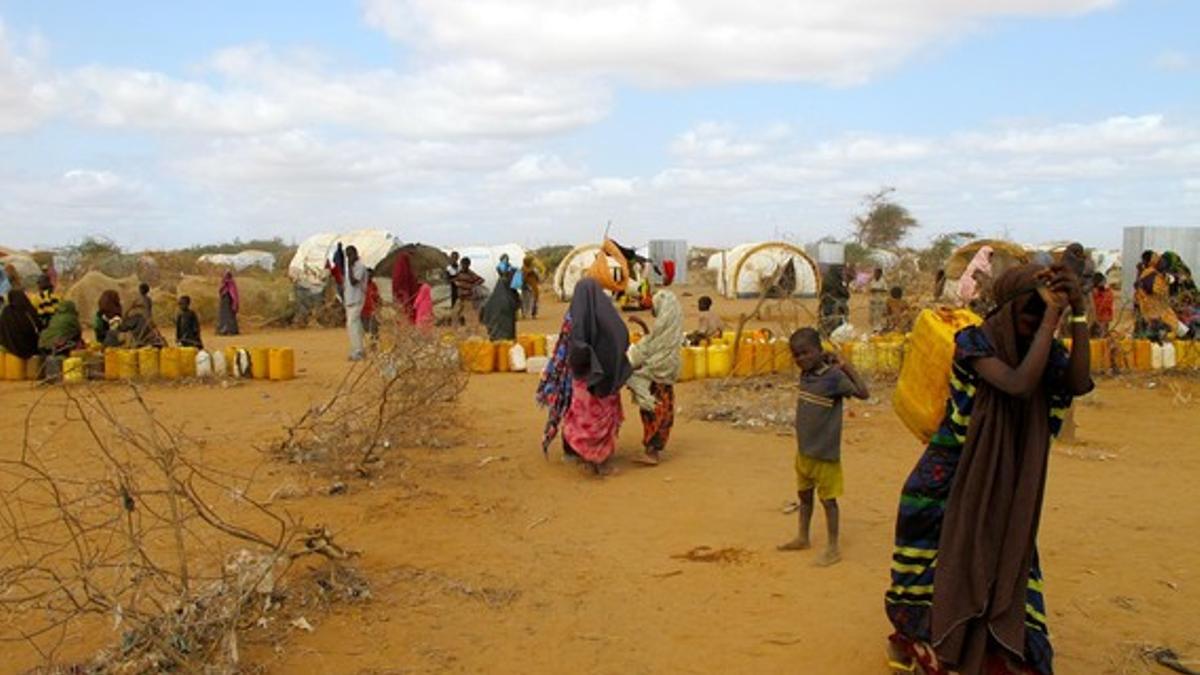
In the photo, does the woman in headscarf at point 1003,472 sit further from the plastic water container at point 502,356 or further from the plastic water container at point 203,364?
the plastic water container at point 203,364

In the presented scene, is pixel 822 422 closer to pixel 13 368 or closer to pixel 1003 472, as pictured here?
pixel 1003 472

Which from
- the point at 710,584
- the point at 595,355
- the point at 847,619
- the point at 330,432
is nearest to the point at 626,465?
the point at 595,355

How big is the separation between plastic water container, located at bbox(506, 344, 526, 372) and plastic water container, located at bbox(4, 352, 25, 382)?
19.2ft

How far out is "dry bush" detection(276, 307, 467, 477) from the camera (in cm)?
720

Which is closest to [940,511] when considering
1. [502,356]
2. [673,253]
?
[502,356]

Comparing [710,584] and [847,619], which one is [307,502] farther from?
[847,619]

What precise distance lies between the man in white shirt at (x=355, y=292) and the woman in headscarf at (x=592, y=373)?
19.8 feet

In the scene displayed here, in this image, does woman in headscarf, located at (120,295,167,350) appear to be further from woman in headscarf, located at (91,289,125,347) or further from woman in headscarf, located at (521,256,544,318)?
woman in headscarf, located at (521,256,544,318)

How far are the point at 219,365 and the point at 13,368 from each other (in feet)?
8.06

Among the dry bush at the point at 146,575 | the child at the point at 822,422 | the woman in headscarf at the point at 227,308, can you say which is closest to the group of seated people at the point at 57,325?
the woman in headscarf at the point at 227,308

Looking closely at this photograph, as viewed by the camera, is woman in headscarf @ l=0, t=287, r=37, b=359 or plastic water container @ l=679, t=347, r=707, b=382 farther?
plastic water container @ l=679, t=347, r=707, b=382

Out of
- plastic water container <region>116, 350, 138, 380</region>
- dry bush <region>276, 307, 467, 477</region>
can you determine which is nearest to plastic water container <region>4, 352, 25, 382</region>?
plastic water container <region>116, 350, 138, 380</region>

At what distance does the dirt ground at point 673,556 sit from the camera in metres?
4.19

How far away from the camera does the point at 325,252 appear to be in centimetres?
2283
